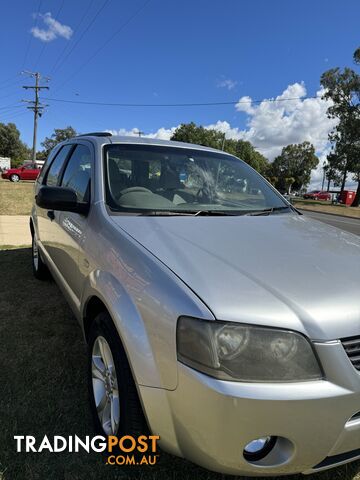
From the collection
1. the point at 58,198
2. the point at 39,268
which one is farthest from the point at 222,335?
the point at 39,268

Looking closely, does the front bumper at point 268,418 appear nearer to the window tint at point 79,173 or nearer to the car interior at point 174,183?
the car interior at point 174,183

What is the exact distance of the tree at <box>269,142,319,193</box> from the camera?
8431cm

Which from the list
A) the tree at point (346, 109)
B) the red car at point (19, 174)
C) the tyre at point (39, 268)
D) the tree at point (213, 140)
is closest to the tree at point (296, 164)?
the tree at point (213, 140)

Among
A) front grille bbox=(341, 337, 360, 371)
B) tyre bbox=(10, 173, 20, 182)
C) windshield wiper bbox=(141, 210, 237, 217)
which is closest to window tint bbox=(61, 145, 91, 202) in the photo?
windshield wiper bbox=(141, 210, 237, 217)

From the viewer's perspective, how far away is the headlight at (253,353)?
4.94ft

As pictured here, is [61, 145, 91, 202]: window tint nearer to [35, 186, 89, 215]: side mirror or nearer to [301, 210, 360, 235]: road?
[35, 186, 89, 215]: side mirror

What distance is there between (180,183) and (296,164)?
8866 centimetres

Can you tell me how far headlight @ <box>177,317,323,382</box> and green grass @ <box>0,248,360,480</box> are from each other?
0.90 metres

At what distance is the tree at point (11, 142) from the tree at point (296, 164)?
5419cm

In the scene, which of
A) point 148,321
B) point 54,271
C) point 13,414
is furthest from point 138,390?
point 54,271

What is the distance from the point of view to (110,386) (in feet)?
6.84

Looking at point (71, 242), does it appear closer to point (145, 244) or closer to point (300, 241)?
point (145, 244)

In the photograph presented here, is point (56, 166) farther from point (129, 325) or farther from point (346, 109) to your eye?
point (346, 109)

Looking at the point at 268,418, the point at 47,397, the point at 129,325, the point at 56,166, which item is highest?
the point at 56,166
